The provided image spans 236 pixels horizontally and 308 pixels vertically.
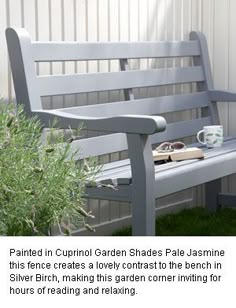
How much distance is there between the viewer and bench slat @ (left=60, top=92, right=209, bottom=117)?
3.62 meters

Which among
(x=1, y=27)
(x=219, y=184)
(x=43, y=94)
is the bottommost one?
(x=219, y=184)

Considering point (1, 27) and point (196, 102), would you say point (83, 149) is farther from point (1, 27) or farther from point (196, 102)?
point (196, 102)

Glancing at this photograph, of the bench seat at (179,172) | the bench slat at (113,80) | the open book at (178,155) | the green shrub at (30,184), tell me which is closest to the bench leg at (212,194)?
the bench slat at (113,80)

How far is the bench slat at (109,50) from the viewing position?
343 cm

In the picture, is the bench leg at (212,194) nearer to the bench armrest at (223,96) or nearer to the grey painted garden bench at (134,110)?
the grey painted garden bench at (134,110)

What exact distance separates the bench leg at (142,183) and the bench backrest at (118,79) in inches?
19.0

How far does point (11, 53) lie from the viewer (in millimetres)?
3291

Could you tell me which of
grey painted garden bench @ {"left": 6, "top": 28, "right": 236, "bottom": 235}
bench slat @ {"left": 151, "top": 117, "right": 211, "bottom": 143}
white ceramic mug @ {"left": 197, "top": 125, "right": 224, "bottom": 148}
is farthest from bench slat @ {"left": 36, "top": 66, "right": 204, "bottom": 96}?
white ceramic mug @ {"left": 197, "top": 125, "right": 224, "bottom": 148}

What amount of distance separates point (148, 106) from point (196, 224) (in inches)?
30.4

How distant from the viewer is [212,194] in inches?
189

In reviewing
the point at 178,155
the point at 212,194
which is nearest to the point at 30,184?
the point at 178,155

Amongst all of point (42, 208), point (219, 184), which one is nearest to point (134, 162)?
point (42, 208)

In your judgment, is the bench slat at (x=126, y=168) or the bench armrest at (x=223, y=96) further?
the bench armrest at (x=223, y=96)
